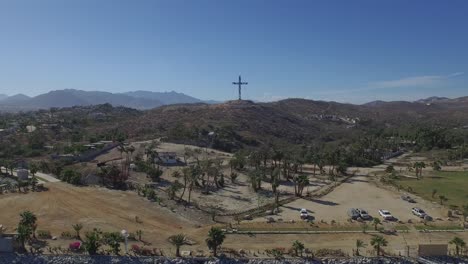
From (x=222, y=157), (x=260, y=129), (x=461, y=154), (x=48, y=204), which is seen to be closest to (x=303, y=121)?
(x=260, y=129)

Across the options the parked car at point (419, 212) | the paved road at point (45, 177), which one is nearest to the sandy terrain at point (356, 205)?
the parked car at point (419, 212)

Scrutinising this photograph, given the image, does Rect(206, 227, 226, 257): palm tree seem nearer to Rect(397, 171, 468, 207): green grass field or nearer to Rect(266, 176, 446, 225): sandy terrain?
Rect(266, 176, 446, 225): sandy terrain

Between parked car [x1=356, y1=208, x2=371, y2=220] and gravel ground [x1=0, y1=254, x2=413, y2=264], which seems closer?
gravel ground [x1=0, y1=254, x2=413, y2=264]

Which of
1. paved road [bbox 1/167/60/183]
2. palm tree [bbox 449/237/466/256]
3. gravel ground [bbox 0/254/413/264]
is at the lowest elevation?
gravel ground [bbox 0/254/413/264]

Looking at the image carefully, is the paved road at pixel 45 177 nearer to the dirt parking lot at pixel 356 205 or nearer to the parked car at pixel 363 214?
the dirt parking lot at pixel 356 205

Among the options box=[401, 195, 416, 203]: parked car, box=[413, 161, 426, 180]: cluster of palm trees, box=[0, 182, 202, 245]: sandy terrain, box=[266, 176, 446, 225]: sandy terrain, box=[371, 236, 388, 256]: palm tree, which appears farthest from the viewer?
box=[413, 161, 426, 180]: cluster of palm trees

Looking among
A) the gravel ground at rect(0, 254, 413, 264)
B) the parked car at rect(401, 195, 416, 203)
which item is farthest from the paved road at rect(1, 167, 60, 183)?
Answer: the parked car at rect(401, 195, 416, 203)

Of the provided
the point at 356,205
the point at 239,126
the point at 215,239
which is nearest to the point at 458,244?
the point at 356,205

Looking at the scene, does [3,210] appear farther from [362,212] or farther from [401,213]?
[401,213]

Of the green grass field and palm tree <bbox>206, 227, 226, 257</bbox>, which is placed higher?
palm tree <bbox>206, 227, 226, 257</bbox>
